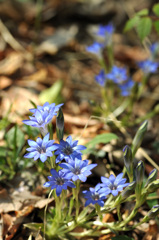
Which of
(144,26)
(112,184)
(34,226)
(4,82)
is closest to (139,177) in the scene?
(112,184)

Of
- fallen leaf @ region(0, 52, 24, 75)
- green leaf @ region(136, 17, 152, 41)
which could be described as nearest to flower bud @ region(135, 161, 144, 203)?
green leaf @ region(136, 17, 152, 41)

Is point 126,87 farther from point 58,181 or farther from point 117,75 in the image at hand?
point 58,181

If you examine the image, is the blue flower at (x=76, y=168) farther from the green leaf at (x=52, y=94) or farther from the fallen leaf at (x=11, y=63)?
the fallen leaf at (x=11, y=63)

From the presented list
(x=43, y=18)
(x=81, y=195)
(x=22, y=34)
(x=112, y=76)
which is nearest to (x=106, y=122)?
(x=112, y=76)

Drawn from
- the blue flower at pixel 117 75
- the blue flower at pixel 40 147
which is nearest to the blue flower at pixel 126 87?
the blue flower at pixel 117 75

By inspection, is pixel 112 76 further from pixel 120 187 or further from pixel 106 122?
pixel 120 187

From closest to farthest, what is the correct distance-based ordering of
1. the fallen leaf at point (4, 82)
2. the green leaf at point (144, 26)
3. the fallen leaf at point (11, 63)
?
the green leaf at point (144, 26), the fallen leaf at point (4, 82), the fallen leaf at point (11, 63)

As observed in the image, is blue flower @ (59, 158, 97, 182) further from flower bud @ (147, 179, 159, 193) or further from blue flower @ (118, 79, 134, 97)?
blue flower @ (118, 79, 134, 97)
